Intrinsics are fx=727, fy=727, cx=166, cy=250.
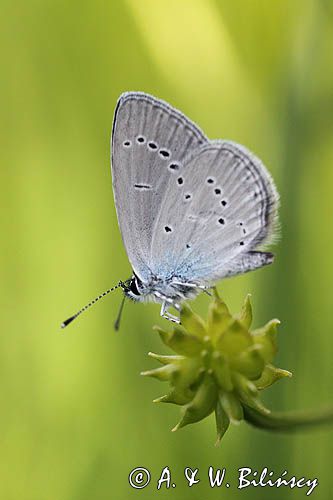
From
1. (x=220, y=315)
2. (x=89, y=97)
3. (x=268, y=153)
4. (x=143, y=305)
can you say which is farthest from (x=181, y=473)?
(x=89, y=97)

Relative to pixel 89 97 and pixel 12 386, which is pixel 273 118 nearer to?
pixel 89 97

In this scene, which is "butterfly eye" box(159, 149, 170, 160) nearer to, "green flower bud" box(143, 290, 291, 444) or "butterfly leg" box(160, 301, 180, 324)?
"butterfly leg" box(160, 301, 180, 324)

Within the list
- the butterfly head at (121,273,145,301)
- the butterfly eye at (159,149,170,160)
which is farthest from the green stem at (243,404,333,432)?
the butterfly eye at (159,149,170,160)

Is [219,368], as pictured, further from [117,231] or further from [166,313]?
[117,231]
